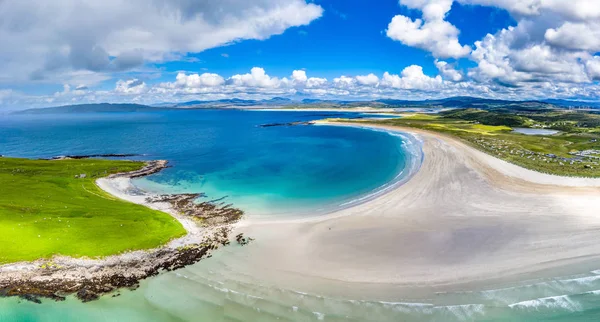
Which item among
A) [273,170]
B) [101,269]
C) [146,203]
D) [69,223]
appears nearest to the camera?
[101,269]

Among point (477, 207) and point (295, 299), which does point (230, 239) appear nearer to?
point (295, 299)

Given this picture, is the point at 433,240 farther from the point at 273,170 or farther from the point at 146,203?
the point at 273,170

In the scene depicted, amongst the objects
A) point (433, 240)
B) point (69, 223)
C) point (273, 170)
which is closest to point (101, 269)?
point (69, 223)

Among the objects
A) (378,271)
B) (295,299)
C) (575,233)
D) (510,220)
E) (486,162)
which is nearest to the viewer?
(295,299)

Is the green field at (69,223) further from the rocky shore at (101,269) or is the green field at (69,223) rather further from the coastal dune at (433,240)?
the coastal dune at (433,240)

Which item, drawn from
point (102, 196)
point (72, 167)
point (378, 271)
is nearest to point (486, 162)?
point (378, 271)

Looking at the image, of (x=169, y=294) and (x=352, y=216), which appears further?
(x=352, y=216)
